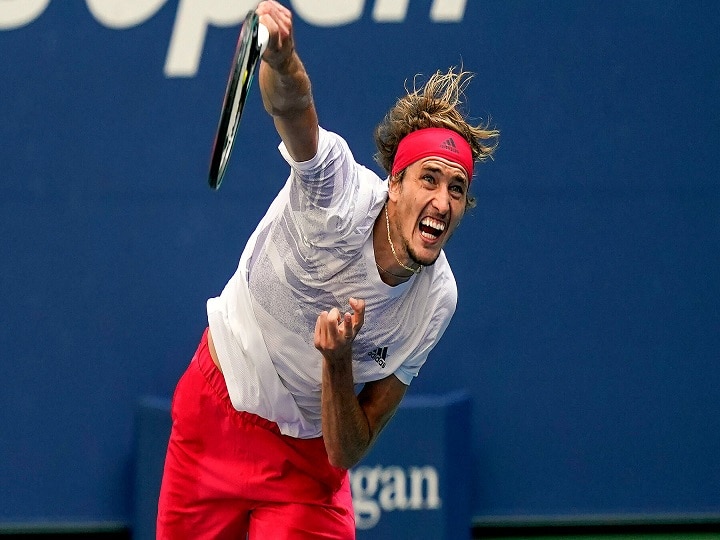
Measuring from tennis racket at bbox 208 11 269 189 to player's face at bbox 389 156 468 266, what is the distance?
0.55 metres

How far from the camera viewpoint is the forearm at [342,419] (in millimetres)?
2973

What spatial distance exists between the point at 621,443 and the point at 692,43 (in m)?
1.55

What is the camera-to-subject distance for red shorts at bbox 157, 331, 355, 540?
3334 mm

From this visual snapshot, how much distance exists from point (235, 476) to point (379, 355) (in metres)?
0.51

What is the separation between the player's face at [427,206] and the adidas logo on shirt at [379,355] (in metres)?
0.31

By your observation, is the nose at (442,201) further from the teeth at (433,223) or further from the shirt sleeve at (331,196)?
the shirt sleeve at (331,196)

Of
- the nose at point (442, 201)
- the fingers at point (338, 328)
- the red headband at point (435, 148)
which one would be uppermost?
the red headband at point (435, 148)

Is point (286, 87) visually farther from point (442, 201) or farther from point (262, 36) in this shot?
point (442, 201)

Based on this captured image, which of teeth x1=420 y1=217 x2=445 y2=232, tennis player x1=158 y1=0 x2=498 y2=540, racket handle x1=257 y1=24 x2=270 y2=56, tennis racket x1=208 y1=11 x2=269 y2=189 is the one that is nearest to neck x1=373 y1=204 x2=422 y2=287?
tennis player x1=158 y1=0 x2=498 y2=540

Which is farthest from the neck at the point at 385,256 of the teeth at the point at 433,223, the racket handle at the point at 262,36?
the racket handle at the point at 262,36

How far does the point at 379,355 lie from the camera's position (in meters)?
3.23

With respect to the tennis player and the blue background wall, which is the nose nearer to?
the tennis player

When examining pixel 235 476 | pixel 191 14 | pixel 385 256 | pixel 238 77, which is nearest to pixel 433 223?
pixel 385 256

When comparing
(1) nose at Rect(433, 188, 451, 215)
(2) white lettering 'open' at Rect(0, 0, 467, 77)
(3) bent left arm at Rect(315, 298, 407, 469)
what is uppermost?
(2) white lettering 'open' at Rect(0, 0, 467, 77)
